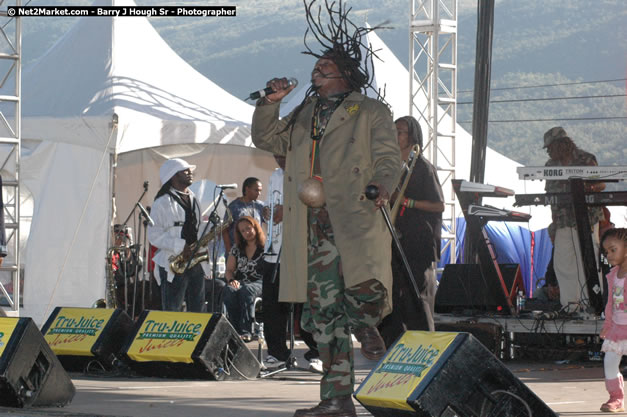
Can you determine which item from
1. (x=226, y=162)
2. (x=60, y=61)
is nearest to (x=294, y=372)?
(x=226, y=162)

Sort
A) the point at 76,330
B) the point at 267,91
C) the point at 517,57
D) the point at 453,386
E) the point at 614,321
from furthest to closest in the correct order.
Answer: the point at 517,57 < the point at 76,330 < the point at 614,321 < the point at 267,91 < the point at 453,386

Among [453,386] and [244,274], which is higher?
[453,386]

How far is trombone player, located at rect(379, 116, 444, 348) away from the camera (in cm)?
744

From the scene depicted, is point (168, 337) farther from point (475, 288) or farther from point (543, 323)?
point (475, 288)

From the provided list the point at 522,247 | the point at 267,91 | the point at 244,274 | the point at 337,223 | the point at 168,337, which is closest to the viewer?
the point at 337,223

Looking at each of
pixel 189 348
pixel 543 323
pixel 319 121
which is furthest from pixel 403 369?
pixel 543 323

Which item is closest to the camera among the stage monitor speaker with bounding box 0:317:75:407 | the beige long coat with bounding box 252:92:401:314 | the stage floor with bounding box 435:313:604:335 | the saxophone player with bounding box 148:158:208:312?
the beige long coat with bounding box 252:92:401:314

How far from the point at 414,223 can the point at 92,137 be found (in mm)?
6882

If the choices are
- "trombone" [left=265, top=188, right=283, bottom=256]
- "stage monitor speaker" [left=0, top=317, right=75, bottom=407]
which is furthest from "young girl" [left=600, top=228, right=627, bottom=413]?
"stage monitor speaker" [left=0, top=317, right=75, bottom=407]

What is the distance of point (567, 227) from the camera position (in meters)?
10.1

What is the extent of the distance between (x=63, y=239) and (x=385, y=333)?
282 inches

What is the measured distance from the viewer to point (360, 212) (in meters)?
5.37

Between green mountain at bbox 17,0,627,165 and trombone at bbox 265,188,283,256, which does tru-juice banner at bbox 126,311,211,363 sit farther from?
green mountain at bbox 17,0,627,165

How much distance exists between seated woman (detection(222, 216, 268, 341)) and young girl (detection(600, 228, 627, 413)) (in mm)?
4812
